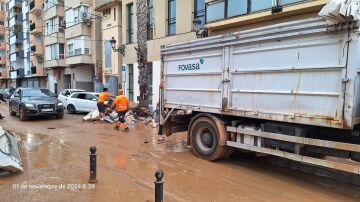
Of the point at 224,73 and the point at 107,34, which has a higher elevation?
the point at 107,34

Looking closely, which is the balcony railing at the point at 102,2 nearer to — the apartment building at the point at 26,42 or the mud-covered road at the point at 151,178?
the mud-covered road at the point at 151,178

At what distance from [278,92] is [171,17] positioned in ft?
46.6

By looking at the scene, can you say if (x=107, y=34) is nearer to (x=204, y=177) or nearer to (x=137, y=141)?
(x=137, y=141)

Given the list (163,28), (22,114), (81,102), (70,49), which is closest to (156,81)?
(163,28)

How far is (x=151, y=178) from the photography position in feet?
19.2

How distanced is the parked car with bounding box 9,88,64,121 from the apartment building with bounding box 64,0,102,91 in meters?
12.0

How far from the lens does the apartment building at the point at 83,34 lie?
2808cm

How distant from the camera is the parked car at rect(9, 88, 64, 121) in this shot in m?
14.2

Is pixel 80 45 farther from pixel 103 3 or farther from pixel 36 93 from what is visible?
pixel 36 93

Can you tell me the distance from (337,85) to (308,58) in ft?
2.30

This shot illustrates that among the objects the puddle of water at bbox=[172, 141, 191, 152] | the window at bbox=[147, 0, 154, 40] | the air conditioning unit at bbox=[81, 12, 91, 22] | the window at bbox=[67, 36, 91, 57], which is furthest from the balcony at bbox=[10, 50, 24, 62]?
the puddle of water at bbox=[172, 141, 191, 152]

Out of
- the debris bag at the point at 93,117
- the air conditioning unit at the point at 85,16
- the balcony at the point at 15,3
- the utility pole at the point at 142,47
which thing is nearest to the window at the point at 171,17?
the utility pole at the point at 142,47

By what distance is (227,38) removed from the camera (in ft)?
22.0

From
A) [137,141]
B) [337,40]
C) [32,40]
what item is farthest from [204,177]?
[32,40]
